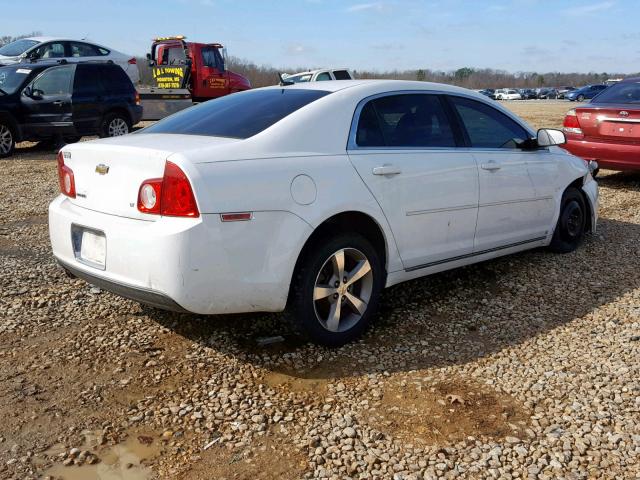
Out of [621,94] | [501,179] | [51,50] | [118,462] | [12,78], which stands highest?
[51,50]

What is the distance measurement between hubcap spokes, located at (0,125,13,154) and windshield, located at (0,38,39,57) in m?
5.31

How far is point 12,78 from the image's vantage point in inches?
495

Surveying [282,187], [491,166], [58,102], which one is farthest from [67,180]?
[58,102]

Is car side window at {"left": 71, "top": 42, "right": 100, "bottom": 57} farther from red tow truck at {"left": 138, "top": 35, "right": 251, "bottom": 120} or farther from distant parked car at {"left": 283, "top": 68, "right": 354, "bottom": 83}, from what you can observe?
distant parked car at {"left": 283, "top": 68, "right": 354, "bottom": 83}

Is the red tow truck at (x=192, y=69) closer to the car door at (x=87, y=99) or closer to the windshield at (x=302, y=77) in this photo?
A: the windshield at (x=302, y=77)

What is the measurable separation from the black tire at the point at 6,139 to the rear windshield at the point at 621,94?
34.2ft

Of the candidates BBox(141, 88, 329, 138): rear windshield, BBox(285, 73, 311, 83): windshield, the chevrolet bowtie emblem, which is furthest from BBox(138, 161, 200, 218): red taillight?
BBox(285, 73, 311, 83): windshield

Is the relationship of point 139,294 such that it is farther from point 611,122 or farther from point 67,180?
point 611,122

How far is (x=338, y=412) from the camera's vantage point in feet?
10.3

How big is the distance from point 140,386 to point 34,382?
0.58 metres

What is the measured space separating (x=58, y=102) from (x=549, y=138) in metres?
10.1

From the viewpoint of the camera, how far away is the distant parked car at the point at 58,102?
12141mm

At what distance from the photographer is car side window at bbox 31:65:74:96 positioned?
1248cm

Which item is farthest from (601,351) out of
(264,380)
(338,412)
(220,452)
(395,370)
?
(220,452)
